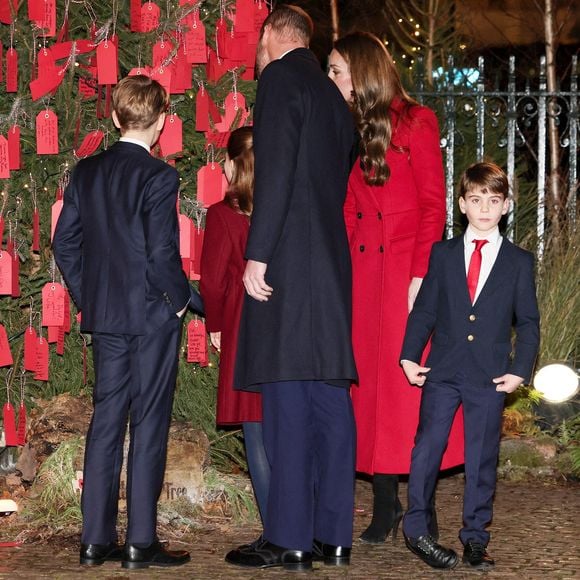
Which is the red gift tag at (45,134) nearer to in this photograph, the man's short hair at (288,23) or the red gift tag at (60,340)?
the red gift tag at (60,340)

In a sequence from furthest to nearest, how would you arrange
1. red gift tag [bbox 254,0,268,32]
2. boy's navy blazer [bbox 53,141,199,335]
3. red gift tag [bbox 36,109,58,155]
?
red gift tag [bbox 254,0,268,32], red gift tag [bbox 36,109,58,155], boy's navy blazer [bbox 53,141,199,335]

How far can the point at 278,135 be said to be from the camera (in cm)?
428

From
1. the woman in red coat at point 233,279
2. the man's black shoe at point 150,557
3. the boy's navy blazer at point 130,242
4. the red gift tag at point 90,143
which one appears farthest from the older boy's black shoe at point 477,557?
the red gift tag at point 90,143

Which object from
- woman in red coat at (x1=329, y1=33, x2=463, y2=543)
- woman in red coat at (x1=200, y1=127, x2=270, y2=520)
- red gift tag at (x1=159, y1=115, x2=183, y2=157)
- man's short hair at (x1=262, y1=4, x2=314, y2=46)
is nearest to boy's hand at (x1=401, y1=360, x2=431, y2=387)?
woman in red coat at (x1=329, y1=33, x2=463, y2=543)

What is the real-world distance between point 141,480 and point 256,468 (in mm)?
581

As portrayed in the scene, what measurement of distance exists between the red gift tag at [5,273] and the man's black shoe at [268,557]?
5.41 feet

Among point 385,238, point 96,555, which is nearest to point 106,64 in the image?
point 385,238

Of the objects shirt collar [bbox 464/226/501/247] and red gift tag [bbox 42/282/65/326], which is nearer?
shirt collar [bbox 464/226/501/247]

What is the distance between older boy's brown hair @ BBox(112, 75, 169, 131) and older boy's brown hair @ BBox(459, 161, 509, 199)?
1.34 m

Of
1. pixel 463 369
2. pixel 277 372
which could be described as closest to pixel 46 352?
pixel 277 372

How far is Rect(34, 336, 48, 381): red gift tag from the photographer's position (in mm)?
5293

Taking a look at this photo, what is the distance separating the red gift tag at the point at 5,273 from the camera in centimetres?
524

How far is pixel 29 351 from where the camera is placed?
5.32m

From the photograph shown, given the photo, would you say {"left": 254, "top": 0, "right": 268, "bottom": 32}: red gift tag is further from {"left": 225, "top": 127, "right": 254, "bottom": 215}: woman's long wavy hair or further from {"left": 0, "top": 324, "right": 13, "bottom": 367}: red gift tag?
{"left": 0, "top": 324, "right": 13, "bottom": 367}: red gift tag
